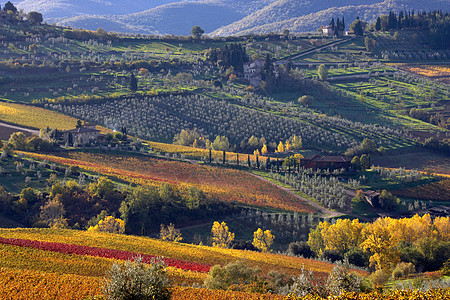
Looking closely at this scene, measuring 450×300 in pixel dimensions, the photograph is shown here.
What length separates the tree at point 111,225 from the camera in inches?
3086

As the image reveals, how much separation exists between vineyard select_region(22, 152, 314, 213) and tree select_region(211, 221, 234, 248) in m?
12.2

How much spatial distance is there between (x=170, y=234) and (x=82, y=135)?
2002 inches

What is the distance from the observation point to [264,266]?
6212 cm

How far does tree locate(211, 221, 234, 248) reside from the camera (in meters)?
79.7

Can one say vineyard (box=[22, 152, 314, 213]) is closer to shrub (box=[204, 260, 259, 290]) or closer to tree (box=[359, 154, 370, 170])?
tree (box=[359, 154, 370, 170])

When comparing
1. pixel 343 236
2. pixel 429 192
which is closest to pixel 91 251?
pixel 343 236

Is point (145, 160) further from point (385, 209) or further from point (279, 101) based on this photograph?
point (279, 101)

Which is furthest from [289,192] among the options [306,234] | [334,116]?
[334,116]

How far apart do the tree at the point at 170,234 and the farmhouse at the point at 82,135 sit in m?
45.0

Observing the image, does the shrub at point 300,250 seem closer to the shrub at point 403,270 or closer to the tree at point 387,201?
the shrub at point 403,270

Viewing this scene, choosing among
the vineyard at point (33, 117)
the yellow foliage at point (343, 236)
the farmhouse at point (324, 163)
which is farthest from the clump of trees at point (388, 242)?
the vineyard at point (33, 117)

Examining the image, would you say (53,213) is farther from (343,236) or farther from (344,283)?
(344,283)

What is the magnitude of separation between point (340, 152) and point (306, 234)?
2173 inches

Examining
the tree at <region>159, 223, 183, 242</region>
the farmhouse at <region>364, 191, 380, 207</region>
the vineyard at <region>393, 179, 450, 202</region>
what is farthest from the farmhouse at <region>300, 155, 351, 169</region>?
the tree at <region>159, 223, 183, 242</region>
